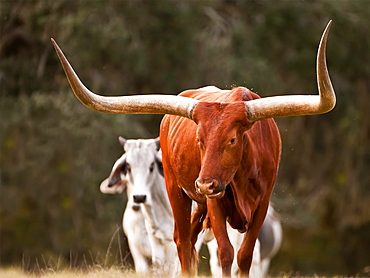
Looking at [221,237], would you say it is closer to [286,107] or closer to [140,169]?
[286,107]

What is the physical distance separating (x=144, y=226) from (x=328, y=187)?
11627 mm

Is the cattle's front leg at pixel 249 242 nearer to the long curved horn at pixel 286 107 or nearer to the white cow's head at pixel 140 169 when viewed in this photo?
the long curved horn at pixel 286 107

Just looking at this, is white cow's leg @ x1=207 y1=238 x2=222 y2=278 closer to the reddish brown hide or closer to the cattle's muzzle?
the reddish brown hide

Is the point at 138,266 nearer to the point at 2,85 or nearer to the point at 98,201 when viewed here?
the point at 98,201

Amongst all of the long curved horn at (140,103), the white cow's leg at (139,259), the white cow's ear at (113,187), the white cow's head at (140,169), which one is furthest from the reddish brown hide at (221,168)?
the white cow's ear at (113,187)

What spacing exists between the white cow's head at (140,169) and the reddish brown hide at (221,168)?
8.31ft

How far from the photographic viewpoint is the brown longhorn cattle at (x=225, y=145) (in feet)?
18.3

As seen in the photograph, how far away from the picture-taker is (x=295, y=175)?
20391 millimetres

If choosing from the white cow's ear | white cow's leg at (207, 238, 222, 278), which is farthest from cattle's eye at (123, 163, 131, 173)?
white cow's leg at (207, 238, 222, 278)

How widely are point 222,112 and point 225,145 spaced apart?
0.24 m

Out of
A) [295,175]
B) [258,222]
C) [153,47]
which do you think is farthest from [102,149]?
[258,222]

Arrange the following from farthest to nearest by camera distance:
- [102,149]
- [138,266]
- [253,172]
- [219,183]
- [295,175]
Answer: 1. [295,175]
2. [102,149]
3. [138,266]
4. [253,172]
5. [219,183]

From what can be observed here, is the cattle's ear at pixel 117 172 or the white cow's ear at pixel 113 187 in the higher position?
the cattle's ear at pixel 117 172

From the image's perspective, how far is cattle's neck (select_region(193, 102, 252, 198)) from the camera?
5.49 meters
